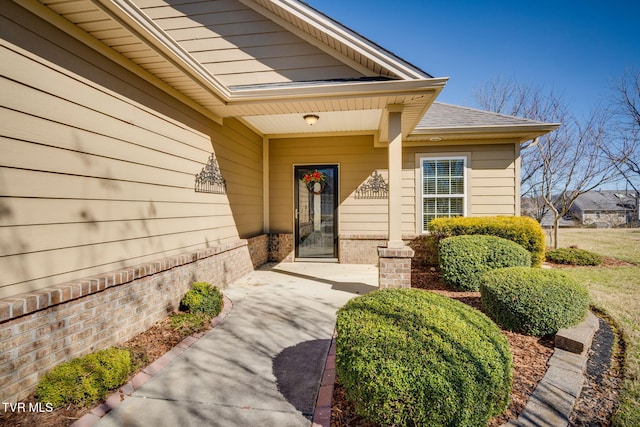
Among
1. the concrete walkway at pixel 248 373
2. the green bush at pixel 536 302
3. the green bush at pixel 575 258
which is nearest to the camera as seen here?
the concrete walkway at pixel 248 373

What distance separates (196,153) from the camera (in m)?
4.46

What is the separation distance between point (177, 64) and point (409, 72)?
291cm

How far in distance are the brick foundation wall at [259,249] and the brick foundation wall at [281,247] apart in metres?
0.14

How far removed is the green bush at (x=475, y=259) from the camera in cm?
464

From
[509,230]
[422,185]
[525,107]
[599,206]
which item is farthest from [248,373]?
[599,206]

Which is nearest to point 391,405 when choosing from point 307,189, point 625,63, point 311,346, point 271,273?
point 311,346

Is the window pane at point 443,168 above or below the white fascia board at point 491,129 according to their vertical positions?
below

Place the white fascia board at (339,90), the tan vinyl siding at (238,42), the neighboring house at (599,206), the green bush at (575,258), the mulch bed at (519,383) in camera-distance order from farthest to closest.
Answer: the neighboring house at (599,206), the green bush at (575,258), the tan vinyl siding at (238,42), the white fascia board at (339,90), the mulch bed at (519,383)

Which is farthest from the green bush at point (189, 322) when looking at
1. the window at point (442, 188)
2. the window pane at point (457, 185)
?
the window pane at point (457, 185)

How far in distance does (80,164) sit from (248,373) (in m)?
2.34

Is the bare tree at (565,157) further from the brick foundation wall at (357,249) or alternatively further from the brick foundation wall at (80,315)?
the brick foundation wall at (80,315)

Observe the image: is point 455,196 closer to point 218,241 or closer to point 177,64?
point 218,241

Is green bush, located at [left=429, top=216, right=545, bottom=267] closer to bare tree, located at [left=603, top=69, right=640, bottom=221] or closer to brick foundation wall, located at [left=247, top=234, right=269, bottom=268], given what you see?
brick foundation wall, located at [left=247, top=234, right=269, bottom=268]

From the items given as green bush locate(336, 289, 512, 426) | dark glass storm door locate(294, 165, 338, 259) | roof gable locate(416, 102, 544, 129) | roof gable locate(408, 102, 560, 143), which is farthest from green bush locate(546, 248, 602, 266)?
green bush locate(336, 289, 512, 426)
